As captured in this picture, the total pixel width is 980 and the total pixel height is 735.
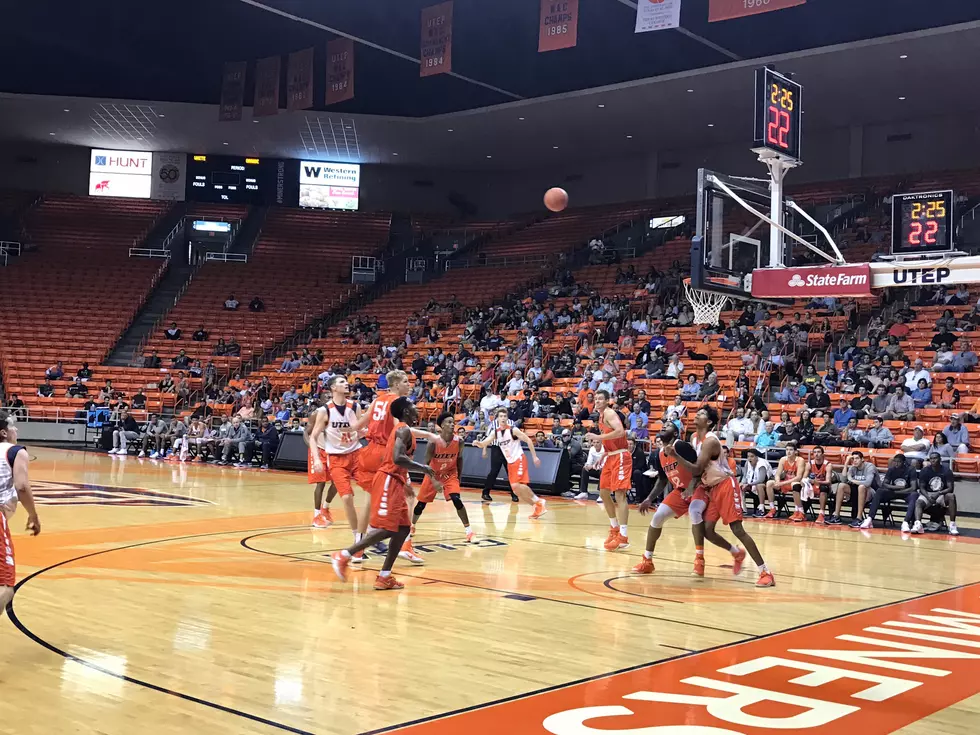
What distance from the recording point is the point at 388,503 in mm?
8109

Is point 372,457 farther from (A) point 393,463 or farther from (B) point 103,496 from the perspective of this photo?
(B) point 103,496

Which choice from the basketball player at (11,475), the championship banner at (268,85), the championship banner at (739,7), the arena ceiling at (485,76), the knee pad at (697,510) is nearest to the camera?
the basketball player at (11,475)

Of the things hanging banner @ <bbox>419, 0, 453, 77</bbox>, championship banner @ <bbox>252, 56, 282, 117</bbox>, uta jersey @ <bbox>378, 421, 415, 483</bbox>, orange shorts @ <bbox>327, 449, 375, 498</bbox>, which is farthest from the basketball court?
championship banner @ <bbox>252, 56, 282, 117</bbox>

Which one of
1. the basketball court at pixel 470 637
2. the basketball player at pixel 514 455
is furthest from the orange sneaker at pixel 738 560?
the basketball player at pixel 514 455

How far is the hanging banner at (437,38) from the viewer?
2120 cm

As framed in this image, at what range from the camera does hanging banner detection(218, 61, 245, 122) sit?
2670 cm

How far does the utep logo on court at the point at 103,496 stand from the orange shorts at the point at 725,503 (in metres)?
8.35

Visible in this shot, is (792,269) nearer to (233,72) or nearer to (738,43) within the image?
(738,43)

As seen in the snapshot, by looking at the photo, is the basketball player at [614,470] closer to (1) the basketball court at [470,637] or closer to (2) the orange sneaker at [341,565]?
(1) the basketball court at [470,637]

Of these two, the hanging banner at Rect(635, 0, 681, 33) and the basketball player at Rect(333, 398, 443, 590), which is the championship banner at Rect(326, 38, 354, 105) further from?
the basketball player at Rect(333, 398, 443, 590)

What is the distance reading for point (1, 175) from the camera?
126 ft

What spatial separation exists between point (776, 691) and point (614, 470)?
6255 millimetres

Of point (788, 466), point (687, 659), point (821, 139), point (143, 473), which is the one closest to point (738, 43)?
point (821, 139)

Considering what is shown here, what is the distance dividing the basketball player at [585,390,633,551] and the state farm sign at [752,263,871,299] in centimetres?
233
